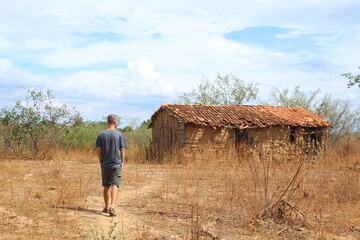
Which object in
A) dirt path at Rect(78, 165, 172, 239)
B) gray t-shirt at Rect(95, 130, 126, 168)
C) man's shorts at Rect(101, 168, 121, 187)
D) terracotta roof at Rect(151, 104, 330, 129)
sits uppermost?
terracotta roof at Rect(151, 104, 330, 129)

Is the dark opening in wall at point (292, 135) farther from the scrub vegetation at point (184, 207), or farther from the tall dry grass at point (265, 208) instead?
the tall dry grass at point (265, 208)

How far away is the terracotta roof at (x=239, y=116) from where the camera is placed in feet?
60.0

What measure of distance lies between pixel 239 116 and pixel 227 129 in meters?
1.37

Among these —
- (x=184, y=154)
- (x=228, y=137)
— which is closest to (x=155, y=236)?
(x=184, y=154)

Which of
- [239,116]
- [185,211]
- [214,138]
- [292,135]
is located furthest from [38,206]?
[292,135]

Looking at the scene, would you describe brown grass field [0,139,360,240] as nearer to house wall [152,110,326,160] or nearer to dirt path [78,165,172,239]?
dirt path [78,165,172,239]

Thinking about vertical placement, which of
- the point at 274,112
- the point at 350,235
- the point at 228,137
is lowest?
the point at 350,235

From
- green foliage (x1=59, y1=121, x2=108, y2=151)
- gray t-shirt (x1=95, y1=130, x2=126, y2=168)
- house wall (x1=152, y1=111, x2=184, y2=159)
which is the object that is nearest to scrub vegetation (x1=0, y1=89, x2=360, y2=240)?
Answer: gray t-shirt (x1=95, y1=130, x2=126, y2=168)

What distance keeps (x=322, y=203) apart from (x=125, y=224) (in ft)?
13.5

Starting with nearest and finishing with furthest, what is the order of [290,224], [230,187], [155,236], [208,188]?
[155,236]
[290,224]
[230,187]
[208,188]

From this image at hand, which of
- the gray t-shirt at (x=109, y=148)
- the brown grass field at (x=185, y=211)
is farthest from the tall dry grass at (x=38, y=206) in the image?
the gray t-shirt at (x=109, y=148)

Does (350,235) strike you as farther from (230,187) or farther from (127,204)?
(127,204)

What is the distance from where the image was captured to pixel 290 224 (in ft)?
23.1

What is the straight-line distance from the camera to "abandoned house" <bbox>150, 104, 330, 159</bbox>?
1792 cm
